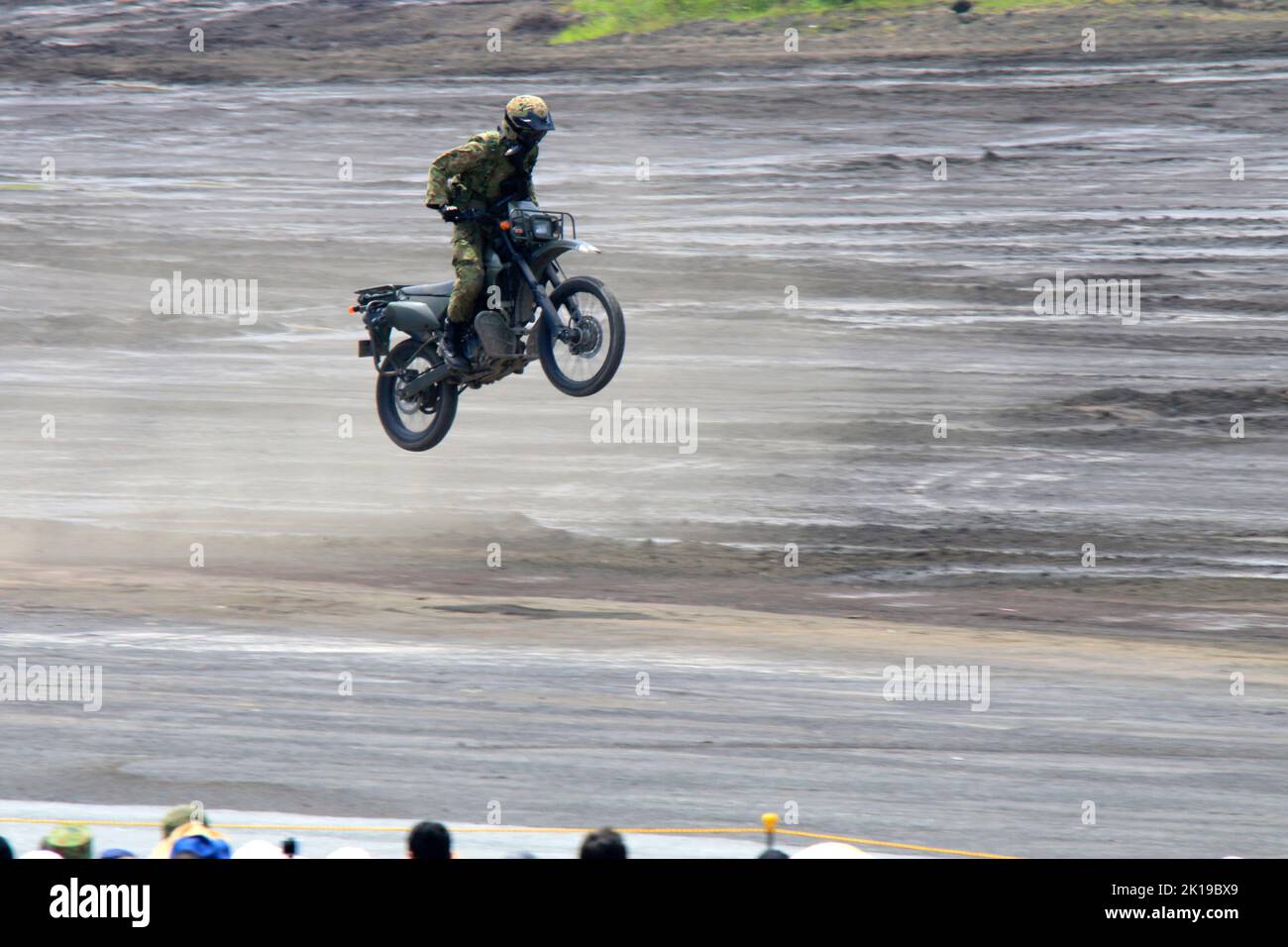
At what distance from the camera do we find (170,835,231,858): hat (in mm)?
3891

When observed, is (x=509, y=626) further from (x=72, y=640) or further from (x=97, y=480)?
(x=97, y=480)

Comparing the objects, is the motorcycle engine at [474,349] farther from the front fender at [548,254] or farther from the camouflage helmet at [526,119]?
the camouflage helmet at [526,119]

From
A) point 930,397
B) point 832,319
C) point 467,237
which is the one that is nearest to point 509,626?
point 467,237

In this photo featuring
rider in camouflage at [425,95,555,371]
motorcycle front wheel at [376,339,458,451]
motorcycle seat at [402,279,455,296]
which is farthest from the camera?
motorcycle front wheel at [376,339,458,451]

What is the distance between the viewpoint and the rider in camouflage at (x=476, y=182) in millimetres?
12352

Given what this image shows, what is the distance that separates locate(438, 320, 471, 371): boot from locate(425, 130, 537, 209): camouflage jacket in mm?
1025

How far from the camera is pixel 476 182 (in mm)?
12641

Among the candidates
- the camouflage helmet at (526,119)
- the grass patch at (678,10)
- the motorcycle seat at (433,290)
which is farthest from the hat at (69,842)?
the grass patch at (678,10)

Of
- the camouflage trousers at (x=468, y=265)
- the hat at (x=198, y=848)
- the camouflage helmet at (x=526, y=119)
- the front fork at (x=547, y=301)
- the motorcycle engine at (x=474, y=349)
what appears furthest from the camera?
the motorcycle engine at (x=474, y=349)

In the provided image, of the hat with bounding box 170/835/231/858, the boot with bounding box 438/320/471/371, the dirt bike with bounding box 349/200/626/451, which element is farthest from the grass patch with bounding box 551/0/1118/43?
the hat with bounding box 170/835/231/858

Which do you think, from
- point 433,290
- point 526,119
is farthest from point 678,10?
point 526,119

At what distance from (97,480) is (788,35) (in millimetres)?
17007

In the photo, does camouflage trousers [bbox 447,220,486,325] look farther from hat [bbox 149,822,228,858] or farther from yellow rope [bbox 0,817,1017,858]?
hat [bbox 149,822,228,858]

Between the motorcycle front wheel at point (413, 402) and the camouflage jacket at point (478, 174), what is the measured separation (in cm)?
147
